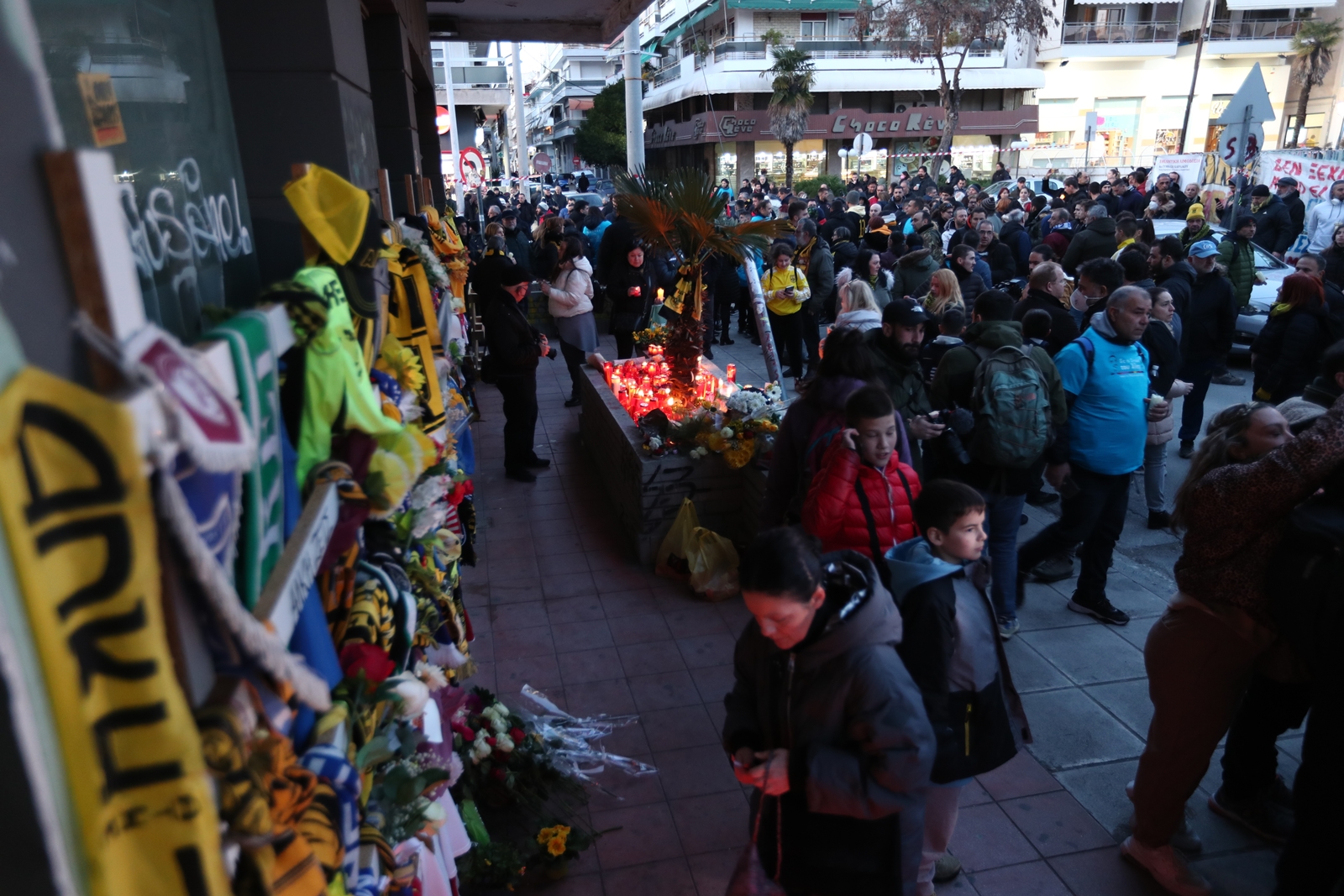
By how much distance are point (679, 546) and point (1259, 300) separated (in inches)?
351

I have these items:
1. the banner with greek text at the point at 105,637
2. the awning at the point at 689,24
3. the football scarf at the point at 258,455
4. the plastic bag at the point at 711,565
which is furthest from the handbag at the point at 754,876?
the awning at the point at 689,24

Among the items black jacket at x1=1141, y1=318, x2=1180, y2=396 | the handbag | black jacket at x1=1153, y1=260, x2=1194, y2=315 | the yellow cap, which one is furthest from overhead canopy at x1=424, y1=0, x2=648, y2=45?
the handbag

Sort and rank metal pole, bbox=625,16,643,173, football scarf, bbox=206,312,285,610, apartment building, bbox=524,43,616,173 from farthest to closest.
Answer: apartment building, bbox=524,43,616,173, metal pole, bbox=625,16,643,173, football scarf, bbox=206,312,285,610

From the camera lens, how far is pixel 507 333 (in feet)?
23.0

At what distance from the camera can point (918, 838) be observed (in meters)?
2.55

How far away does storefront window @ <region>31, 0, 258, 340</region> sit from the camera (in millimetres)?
1495

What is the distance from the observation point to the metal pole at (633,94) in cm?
1634

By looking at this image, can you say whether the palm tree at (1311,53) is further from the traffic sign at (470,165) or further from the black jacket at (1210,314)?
the black jacket at (1210,314)

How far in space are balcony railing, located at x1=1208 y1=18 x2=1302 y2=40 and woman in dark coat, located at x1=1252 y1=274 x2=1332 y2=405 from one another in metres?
48.4

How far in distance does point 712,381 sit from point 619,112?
39.3 metres

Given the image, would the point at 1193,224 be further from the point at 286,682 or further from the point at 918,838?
the point at 286,682

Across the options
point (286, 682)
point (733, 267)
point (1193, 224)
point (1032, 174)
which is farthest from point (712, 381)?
point (1032, 174)

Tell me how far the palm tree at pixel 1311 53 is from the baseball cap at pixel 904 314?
49.5 meters

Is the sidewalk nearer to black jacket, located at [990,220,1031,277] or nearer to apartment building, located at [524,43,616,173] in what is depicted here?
black jacket, located at [990,220,1031,277]
